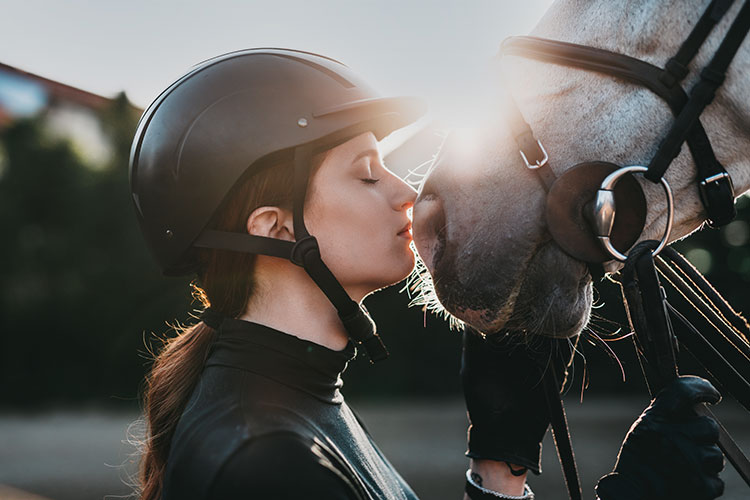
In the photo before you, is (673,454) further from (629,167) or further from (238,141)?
(238,141)

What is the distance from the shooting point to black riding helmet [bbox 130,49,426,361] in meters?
1.72

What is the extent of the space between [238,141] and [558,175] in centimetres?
82

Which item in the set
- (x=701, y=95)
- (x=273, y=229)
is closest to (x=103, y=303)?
(x=273, y=229)

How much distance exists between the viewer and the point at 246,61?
191cm

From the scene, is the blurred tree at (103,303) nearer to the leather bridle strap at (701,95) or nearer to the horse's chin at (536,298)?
the horse's chin at (536,298)

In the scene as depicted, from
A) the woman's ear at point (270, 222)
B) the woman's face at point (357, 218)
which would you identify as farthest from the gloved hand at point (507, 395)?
the woman's ear at point (270, 222)

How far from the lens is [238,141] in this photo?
1.74m

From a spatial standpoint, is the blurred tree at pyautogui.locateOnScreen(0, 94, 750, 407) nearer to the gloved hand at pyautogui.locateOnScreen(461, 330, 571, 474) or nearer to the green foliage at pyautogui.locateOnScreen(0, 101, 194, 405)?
the green foliage at pyautogui.locateOnScreen(0, 101, 194, 405)

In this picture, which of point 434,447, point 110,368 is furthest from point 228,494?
point 110,368

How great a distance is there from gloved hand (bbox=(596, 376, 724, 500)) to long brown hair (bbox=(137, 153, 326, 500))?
929mm

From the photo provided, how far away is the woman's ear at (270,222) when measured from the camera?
5.74ft

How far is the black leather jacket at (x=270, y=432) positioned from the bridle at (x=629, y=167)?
67cm

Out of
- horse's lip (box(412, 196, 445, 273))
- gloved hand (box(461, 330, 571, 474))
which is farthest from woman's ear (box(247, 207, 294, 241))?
gloved hand (box(461, 330, 571, 474))

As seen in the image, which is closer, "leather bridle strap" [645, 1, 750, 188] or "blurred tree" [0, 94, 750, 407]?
"leather bridle strap" [645, 1, 750, 188]
